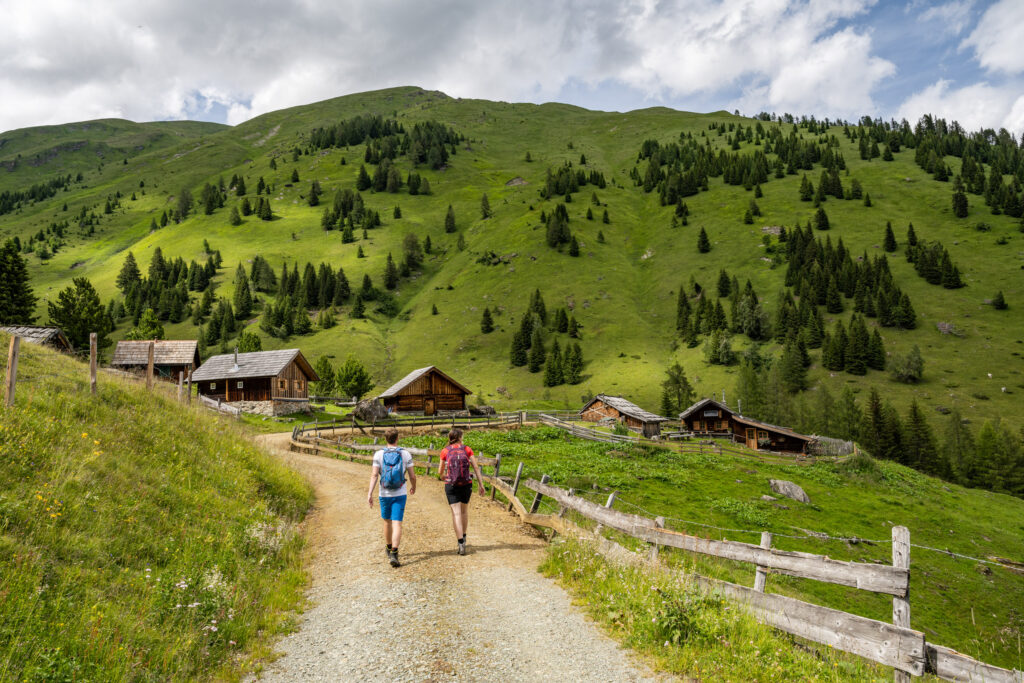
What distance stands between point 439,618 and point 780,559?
558 centimetres

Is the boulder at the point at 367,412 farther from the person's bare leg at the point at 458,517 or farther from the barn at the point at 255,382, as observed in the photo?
the person's bare leg at the point at 458,517

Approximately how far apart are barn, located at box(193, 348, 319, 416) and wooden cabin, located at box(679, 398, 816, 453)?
55486 mm

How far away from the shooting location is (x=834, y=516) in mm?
34375

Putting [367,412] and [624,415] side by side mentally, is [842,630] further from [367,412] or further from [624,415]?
[624,415]

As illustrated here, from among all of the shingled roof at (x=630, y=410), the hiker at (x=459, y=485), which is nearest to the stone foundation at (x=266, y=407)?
the shingled roof at (x=630, y=410)

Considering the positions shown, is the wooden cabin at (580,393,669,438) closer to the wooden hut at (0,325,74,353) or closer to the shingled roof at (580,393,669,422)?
the shingled roof at (580,393,669,422)

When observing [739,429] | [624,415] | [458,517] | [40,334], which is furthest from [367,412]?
[739,429]

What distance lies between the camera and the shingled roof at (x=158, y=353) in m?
54.2

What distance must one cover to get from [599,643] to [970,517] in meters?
52.4

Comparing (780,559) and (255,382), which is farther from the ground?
(780,559)

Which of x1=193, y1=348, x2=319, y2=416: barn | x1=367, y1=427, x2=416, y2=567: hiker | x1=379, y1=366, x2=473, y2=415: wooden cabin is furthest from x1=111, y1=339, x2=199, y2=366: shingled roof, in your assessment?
x1=367, y1=427, x2=416, y2=567: hiker

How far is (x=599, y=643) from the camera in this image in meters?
6.97

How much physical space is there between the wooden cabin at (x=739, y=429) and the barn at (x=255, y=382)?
5549cm

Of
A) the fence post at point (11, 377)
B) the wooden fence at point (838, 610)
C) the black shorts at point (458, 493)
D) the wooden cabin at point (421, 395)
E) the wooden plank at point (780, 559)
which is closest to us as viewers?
the wooden fence at point (838, 610)
